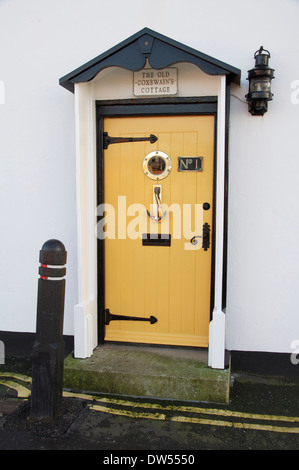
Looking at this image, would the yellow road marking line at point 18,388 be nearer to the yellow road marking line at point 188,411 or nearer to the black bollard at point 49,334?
the yellow road marking line at point 188,411

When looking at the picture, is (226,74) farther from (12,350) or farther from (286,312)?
(12,350)

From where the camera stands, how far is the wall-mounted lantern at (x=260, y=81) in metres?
3.52

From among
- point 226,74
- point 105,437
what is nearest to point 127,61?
point 226,74

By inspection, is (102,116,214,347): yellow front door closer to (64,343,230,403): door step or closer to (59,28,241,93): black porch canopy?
(64,343,230,403): door step

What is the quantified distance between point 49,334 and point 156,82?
2.52 metres

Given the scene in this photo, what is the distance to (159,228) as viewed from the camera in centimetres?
398

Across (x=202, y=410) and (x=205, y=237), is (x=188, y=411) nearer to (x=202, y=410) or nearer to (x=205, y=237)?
(x=202, y=410)

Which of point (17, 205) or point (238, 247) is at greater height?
point (17, 205)

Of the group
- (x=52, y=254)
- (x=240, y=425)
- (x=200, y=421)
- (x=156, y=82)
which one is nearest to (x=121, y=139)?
(x=156, y=82)

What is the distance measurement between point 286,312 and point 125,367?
165cm

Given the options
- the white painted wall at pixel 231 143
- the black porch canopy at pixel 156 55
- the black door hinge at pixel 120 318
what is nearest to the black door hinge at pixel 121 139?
the white painted wall at pixel 231 143

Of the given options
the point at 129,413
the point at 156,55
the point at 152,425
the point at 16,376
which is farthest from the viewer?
the point at 16,376

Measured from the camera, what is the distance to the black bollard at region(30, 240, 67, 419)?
2.87m

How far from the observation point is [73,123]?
4031 millimetres
